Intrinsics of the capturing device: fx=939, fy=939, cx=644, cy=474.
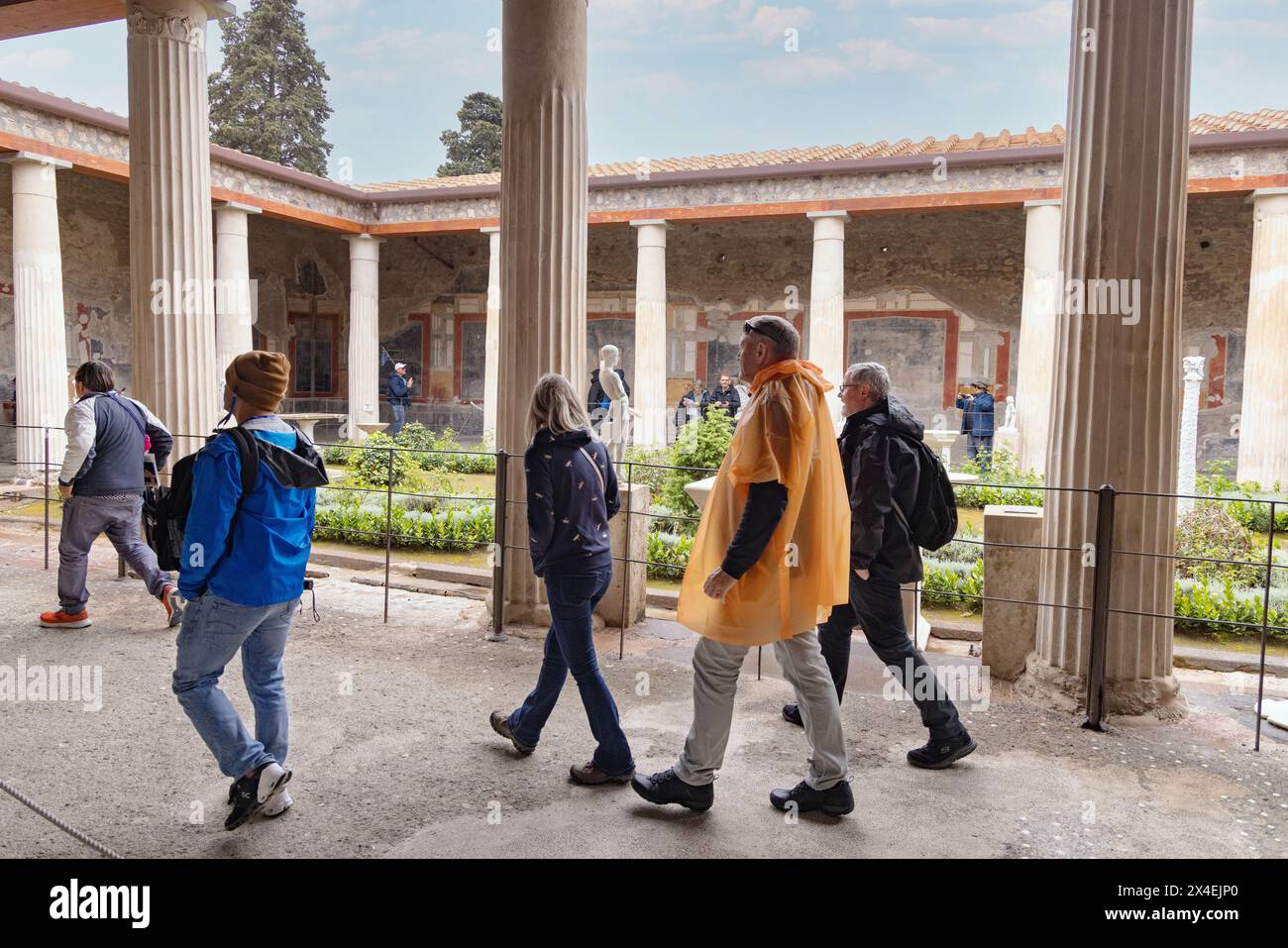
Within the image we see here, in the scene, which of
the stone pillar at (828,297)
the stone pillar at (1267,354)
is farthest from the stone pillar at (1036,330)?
the stone pillar at (828,297)

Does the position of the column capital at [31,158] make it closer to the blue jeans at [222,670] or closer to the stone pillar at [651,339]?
the stone pillar at [651,339]

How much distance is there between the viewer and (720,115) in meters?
72.6

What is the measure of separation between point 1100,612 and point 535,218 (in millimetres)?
3711

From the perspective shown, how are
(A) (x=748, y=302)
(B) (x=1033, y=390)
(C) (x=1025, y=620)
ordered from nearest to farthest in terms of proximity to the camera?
(C) (x=1025, y=620)
(B) (x=1033, y=390)
(A) (x=748, y=302)

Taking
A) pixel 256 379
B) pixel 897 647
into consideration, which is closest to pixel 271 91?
pixel 256 379

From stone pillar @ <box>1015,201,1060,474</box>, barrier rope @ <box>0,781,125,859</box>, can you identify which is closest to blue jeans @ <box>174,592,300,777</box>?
barrier rope @ <box>0,781,125,859</box>

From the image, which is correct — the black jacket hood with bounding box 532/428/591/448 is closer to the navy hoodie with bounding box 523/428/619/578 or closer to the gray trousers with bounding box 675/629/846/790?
the navy hoodie with bounding box 523/428/619/578

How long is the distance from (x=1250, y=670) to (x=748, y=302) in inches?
591

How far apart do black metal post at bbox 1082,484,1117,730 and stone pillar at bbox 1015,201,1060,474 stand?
10.5 metres

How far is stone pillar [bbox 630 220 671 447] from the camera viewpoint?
16469 mm

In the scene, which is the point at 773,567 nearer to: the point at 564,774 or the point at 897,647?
the point at 897,647

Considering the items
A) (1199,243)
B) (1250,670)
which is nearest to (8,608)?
(1250,670)
